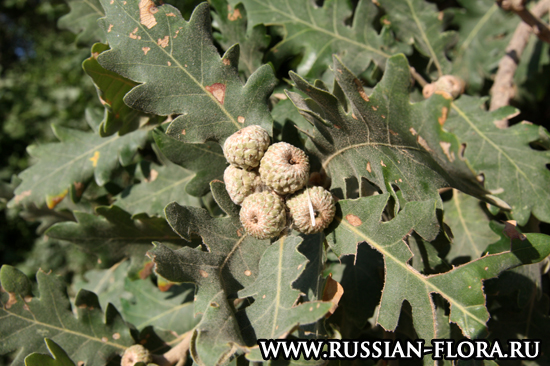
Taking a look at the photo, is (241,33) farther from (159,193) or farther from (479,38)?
(479,38)

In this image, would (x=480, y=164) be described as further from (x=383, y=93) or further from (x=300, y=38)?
(x=300, y=38)

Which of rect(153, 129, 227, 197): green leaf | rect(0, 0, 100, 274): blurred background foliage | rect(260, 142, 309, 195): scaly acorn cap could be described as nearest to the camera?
rect(260, 142, 309, 195): scaly acorn cap

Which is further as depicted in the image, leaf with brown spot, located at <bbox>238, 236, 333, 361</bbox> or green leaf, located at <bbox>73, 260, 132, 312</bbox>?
green leaf, located at <bbox>73, 260, 132, 312</bbox>

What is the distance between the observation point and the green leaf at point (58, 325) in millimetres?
1283

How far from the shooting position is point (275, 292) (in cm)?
100

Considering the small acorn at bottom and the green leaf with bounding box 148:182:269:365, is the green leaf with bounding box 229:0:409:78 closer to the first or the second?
the green leaf with bounding box 148:182:269:365

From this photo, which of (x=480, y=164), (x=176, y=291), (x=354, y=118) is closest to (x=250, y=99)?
(x=354, y=118)

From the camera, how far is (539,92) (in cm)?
213

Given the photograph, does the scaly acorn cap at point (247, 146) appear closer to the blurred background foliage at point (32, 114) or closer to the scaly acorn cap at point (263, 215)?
the scaly acorn cap at point (263, 215)

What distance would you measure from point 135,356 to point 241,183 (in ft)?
2.49

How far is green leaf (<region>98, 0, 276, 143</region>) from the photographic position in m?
1.04

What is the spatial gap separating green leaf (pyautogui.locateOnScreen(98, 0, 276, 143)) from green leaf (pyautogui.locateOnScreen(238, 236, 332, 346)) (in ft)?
1.17

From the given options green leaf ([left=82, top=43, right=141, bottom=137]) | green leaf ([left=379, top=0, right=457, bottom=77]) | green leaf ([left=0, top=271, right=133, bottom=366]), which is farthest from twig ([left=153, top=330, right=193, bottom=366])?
green leaf ([left=379, top=0, right=457, bottom=77])

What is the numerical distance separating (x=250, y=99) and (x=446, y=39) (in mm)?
1012
